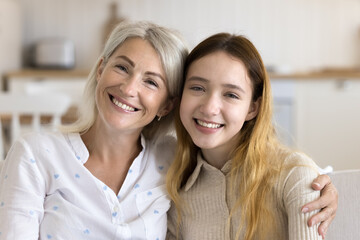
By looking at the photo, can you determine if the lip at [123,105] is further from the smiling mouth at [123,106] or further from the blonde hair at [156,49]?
the blonde hair at [156,49]

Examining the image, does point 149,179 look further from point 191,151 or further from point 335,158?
point 335,158

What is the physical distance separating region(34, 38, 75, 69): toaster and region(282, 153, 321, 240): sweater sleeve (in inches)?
128

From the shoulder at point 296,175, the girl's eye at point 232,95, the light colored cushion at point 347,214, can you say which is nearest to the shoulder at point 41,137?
the girl's eye at point 232,95

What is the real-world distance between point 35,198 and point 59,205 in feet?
0.23

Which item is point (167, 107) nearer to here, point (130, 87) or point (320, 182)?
point (130, 87)

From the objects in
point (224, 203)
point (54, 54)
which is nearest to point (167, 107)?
point (224, 203)

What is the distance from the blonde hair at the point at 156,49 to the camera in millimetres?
1409

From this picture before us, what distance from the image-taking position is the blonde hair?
1409 millimetres

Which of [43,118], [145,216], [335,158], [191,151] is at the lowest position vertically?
[335,158]

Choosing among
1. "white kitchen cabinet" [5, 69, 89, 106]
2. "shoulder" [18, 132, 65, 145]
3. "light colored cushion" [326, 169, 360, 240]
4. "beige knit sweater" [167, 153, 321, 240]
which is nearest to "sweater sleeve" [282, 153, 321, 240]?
"beige knit sweater" [167, 153, 321, 240]


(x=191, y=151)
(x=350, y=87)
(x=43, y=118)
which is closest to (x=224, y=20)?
(x=350, y=87)

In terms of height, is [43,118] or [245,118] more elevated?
[245,118]

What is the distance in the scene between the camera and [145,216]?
1355mm

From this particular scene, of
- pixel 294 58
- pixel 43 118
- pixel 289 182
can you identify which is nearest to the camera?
pixel 289 182
